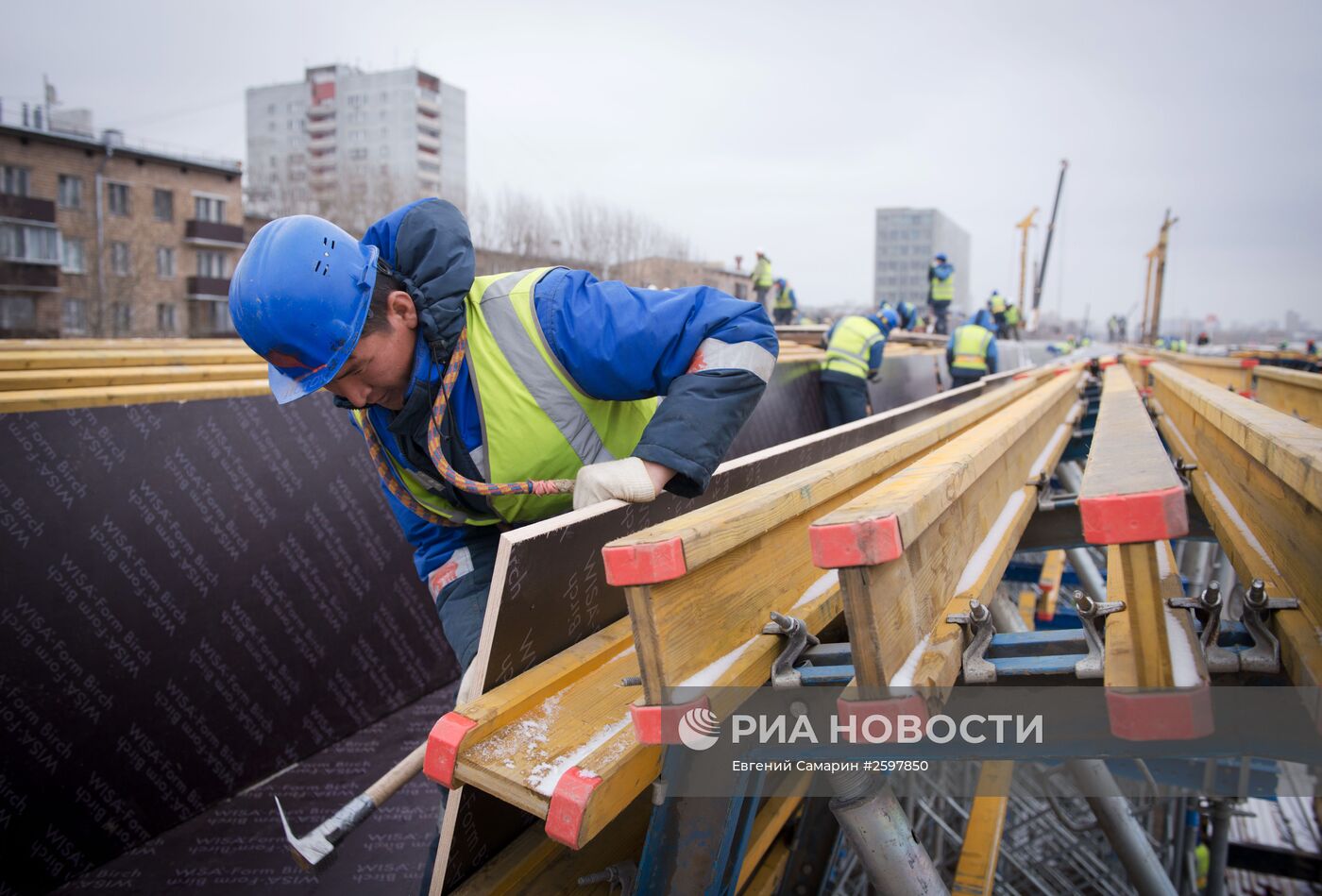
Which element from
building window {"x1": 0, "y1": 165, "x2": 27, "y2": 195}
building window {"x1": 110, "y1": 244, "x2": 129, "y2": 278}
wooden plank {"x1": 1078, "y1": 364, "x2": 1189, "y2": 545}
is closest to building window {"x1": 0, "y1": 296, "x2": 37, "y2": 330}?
building window {"x1": 110, "y1": 244, "x2": 129, "y2": 278}

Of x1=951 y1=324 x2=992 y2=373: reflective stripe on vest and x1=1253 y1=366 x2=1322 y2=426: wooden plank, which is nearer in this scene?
x1=1253 y1=366 x2=1322 y2=426: wooden plank

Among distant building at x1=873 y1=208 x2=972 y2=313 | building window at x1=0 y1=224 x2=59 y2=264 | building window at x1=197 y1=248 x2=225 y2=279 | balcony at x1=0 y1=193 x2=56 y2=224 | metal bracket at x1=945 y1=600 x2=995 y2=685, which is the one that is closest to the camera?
metal bracket at x1=945 y1=600 x2=995 y2=685

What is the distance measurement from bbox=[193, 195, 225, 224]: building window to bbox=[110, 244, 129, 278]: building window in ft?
12.6

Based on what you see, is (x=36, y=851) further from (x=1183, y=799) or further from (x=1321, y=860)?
(x=1321, y=860)

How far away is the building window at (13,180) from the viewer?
33500 millimetres

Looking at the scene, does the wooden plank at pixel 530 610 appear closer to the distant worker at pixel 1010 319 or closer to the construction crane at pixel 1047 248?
the distant worker at pixel 1010 319

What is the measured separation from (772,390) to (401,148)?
268 feet

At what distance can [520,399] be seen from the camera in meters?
2.06

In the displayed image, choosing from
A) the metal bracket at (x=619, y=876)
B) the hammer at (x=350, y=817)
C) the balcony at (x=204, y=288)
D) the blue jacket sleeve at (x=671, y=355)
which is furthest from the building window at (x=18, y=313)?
the metal bracket at (x=619, y=876)

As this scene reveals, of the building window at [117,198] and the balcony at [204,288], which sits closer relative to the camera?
the building window at [117,198]

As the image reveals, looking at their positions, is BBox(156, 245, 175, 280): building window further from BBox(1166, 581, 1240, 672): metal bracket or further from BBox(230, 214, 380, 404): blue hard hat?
BBox(1166, 581, 1240, 672): metal bracket

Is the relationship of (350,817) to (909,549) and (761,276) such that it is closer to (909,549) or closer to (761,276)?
(909,549)

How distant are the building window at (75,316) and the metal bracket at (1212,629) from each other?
43.0 metres

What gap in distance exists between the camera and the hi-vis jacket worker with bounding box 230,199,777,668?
1.92 meters
